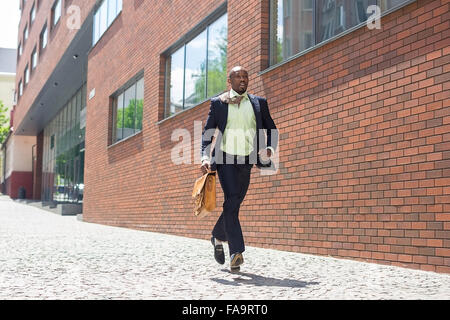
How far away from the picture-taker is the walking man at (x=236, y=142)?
495 centimetres

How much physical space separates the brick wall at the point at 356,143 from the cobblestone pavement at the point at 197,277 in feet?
1.07

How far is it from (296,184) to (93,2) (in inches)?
525

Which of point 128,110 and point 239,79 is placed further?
point 128,110

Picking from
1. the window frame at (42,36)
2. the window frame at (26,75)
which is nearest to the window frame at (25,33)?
the window frame at (26,75)

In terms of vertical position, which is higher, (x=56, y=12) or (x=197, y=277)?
(x=56, y=12)

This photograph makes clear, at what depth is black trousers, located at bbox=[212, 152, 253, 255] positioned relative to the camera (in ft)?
16.0

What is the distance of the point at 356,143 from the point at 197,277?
2309mm

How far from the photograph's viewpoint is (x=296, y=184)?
702cm

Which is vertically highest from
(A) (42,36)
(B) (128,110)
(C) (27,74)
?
(A) (42,36)

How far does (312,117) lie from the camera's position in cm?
679

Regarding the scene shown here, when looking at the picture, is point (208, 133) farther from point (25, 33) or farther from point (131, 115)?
point (25, 33)

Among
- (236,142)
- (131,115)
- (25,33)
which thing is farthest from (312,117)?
(25,33)
